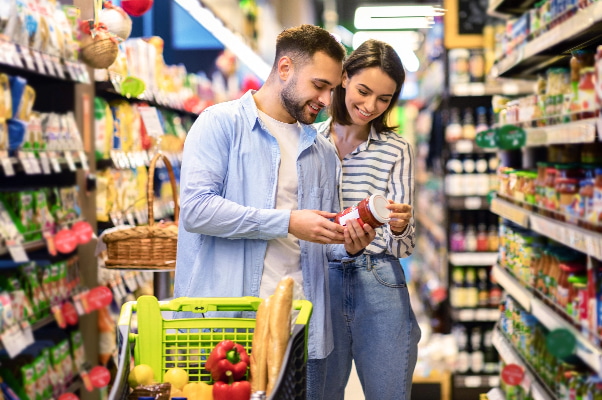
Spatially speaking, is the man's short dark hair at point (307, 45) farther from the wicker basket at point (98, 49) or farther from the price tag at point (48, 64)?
the wicker basket at point (98, 49)

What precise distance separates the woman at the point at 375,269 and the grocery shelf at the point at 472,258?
2.95m

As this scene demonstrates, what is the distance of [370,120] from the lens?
2.85 metres

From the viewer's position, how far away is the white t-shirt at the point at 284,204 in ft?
7.65

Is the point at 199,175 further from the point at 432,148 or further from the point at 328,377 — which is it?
the point at 432,148

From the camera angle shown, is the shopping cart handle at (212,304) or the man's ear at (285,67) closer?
the shopping cart handle at (212,304)

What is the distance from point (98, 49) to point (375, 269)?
1927 mm

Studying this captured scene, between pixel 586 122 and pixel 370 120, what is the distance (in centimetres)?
74

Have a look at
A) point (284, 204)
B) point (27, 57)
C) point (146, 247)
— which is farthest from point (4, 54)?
point (284, 204)

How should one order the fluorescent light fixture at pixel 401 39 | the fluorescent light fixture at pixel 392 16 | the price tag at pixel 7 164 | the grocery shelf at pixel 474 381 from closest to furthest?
1. the price tag at pixel 7 164
2. the grocery shelf at pixel 474 381
3. the fluorescent light fixture at pixel 392 16
4. the fluorescent light fixture at pixel 401 39

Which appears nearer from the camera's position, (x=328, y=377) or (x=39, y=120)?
(x=328, y=377)

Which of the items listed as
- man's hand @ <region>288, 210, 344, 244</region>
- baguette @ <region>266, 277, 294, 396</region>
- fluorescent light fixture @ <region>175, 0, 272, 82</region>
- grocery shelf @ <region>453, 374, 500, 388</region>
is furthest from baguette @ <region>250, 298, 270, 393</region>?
fluorescent light fixture @ <region>175, 0, 272, 82</region>

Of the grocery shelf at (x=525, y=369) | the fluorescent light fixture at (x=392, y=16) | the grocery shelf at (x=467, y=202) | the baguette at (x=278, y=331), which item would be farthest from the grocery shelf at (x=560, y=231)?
the fluorescent light fixture at (x=392, y=16)

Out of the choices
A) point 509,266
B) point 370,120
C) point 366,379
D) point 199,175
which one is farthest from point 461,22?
point 199,175

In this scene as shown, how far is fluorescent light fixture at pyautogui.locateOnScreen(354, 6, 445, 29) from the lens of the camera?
10.3m
